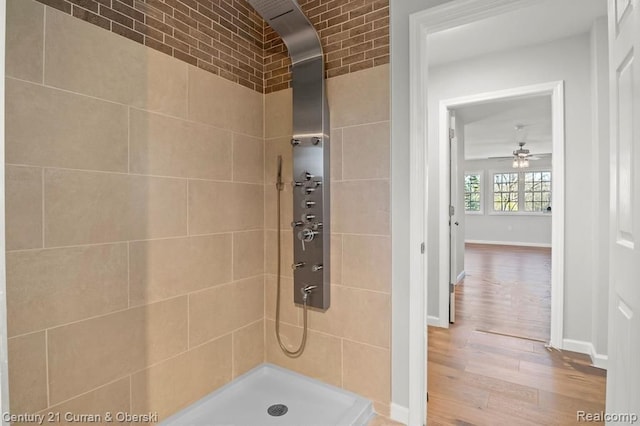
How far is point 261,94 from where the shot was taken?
7.30 feet

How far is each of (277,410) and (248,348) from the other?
46 centimetres

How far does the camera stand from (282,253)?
218 cm

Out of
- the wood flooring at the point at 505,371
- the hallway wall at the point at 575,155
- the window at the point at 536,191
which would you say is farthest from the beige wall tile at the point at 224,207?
the window at the point at 536,191

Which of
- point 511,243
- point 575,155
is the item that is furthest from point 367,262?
point 511,243

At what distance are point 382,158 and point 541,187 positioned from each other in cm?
916

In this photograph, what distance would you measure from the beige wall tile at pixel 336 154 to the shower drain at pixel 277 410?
1369 millimetres

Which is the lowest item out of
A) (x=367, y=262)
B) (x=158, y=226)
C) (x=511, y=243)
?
(x=511, y=243)

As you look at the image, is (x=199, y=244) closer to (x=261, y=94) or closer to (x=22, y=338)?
(x=22, y=338)

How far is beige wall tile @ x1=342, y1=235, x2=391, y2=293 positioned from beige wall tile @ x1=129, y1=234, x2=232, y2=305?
742mm

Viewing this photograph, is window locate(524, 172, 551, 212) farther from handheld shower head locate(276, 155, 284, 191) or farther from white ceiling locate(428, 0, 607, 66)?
handheld shower head locate(276, 155, 284, 191)

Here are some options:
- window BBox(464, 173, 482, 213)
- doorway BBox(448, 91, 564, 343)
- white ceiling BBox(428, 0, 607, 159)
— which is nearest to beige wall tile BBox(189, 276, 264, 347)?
doorway BBox(448, 91, 564, 343)

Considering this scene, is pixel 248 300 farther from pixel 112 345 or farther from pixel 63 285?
pixel 63 285

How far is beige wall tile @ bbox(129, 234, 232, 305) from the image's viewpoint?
5.03 feet

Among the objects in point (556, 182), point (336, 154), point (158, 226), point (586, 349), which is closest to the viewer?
point (158, 226)
